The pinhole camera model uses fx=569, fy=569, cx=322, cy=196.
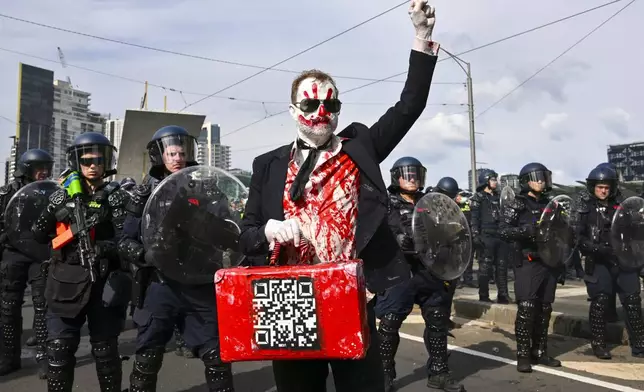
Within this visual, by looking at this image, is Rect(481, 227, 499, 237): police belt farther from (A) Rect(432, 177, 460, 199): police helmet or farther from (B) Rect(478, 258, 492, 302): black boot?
(A) Rect(432, 177, 460, 199): police helmet

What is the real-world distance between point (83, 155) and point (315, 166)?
2552 mm

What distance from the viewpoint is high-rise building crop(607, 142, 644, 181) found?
3494 centimetres

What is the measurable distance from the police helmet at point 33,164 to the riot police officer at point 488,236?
6243 mm

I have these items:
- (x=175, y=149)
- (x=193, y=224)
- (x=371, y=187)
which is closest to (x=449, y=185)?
(x=175, y=149)

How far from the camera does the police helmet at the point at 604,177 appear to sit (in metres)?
6.30

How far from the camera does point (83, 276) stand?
4039 mm

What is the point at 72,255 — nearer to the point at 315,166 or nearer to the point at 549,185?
the point at 315,166

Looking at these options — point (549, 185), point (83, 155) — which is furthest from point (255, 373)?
point (549, 185)

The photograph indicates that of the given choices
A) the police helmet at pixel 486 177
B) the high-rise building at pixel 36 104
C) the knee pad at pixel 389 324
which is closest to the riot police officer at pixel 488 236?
the police helmet at pixel 486 177

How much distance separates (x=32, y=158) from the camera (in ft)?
22.5

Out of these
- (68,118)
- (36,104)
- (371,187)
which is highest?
(68,118)

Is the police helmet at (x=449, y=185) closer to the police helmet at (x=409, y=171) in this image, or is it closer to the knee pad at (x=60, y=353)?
the police helmet at (x=409, y=171)

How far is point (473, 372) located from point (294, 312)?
163 inches

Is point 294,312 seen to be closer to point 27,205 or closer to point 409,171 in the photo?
point 409,171
